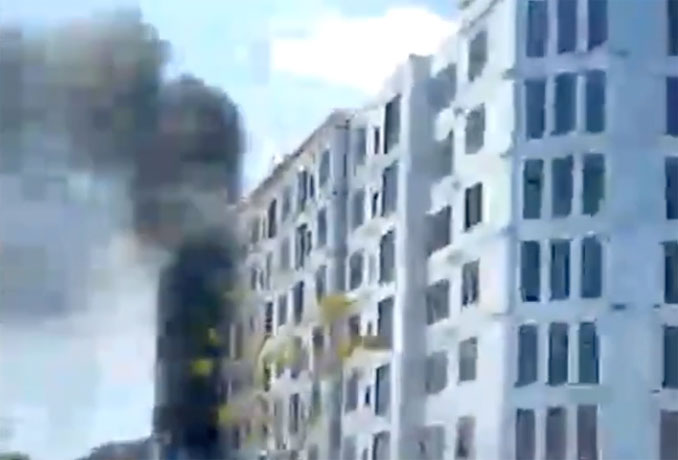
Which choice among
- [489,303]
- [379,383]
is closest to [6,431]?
[379,383]

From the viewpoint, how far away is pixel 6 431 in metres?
3.51

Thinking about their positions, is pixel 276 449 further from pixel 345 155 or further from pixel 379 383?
pixel 345 155

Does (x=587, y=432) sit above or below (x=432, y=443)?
above

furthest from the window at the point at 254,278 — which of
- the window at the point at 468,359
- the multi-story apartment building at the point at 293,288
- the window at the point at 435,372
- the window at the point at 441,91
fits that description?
the window at the point at 441,91

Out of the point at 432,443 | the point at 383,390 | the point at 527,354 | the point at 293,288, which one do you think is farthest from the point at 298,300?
the point at 527,354

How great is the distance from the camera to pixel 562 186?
5.39 meters

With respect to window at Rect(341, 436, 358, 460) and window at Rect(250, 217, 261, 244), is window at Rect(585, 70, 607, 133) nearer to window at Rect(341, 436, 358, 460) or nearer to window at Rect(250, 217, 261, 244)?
window at Rect(341, 436, 358, 460)

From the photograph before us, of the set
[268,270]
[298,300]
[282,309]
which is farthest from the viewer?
[298,300]

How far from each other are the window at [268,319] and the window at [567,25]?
1.94 meters

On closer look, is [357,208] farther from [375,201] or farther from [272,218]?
[272,218]

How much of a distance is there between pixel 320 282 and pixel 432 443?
30.3 inches

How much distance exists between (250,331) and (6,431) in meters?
0.55

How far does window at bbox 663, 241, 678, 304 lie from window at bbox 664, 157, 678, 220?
91 mm

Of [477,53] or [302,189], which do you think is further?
[477,53]
